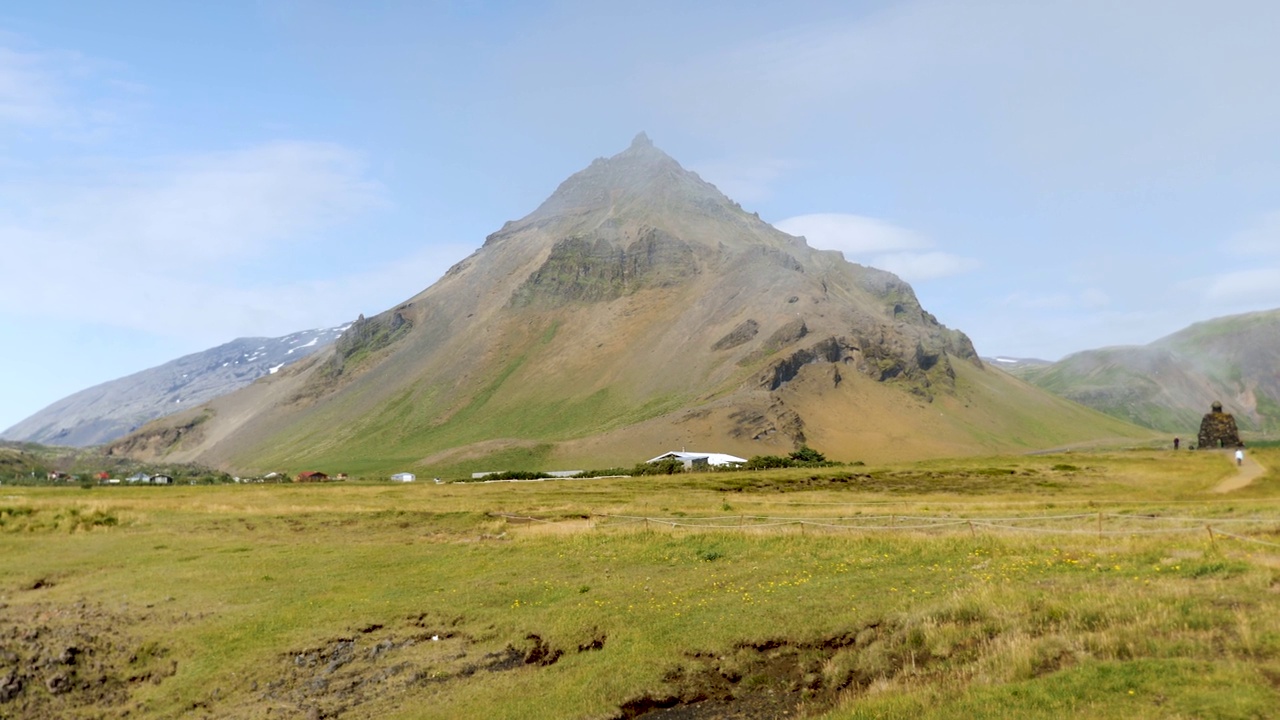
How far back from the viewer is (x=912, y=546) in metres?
30.7

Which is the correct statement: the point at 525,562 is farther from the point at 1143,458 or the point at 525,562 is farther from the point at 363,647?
the point at 1143,458

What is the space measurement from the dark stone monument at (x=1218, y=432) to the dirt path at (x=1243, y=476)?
21.4 m

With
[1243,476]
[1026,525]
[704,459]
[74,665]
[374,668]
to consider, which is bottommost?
[1243,476]

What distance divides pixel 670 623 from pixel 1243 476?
84735 mm

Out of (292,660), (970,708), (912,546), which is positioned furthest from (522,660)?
(912,546)

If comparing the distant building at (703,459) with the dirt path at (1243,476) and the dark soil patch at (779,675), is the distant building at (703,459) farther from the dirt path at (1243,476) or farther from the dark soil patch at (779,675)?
the dark soil patch at (779,675)

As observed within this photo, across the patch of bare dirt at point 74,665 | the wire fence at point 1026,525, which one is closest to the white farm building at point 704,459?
the wire fence at point 1026,525

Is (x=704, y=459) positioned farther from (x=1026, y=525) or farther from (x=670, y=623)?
(x=670, y=623)

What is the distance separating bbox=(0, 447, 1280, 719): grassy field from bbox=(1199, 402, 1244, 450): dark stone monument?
96354 millimetres

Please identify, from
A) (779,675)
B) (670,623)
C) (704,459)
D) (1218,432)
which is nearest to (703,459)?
(704,459)

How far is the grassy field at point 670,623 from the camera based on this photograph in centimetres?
1638

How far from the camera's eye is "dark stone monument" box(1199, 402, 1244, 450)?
12062cm

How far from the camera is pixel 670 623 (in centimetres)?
2339

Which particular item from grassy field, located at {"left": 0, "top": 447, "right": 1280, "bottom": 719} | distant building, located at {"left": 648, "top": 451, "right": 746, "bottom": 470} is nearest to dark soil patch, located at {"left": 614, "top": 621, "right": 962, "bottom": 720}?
grassy field, located at {"left": 0, "top": 447, "right": 1280, "bottom": 719}
